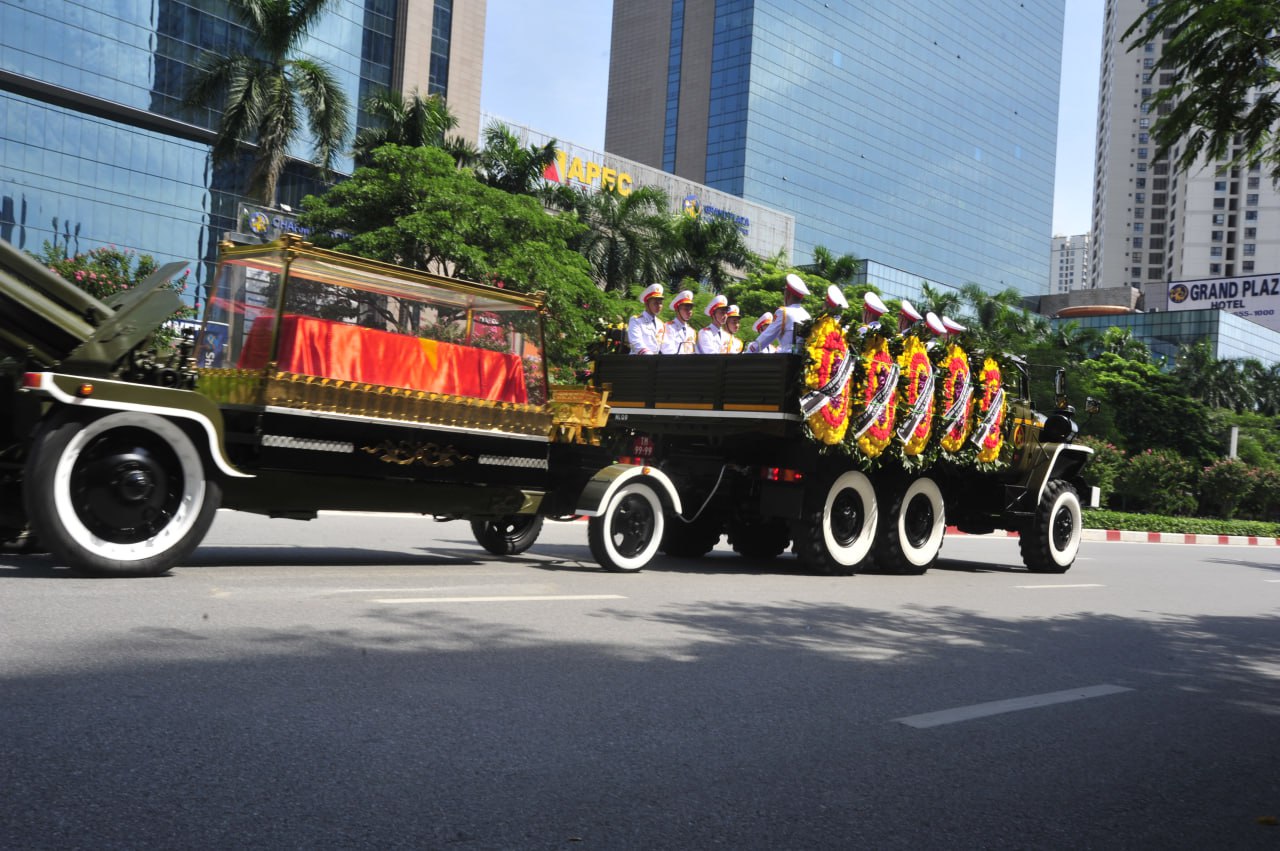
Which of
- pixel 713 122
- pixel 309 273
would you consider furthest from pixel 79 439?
pixel 713 122

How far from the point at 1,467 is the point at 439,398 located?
311 centimetres

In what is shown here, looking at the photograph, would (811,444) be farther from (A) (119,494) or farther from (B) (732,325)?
(A) (119,494)

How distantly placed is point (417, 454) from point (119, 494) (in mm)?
2365

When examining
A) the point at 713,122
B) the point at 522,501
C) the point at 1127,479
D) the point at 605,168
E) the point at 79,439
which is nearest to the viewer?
the point at 79,439

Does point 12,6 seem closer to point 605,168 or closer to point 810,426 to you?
point 605,168

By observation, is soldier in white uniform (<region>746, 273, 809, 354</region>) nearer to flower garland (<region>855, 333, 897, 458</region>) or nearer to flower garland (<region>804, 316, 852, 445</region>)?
flower garland (<region>804, 316, 852, 445</region>)

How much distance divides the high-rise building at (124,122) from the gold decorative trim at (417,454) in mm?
37479

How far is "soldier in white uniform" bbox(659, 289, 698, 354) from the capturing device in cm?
1219

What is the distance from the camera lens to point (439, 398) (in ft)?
30.6

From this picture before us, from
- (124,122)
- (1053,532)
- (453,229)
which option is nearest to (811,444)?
(1053,532)

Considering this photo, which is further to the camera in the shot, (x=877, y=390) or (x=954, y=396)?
(x=954, y=396)

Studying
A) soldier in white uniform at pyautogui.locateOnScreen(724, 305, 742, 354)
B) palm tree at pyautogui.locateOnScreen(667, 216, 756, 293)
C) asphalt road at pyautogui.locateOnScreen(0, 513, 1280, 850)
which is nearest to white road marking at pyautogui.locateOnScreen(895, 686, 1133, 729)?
asphalt road at pyautogui.locateOnScreen(0, 513, 1280, 850)

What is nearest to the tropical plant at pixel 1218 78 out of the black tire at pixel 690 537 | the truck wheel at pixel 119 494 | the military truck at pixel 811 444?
the military truck at pixel 811 444

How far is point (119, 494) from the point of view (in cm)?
736
